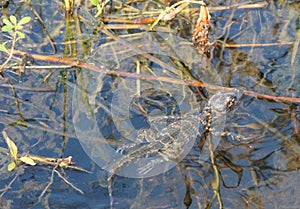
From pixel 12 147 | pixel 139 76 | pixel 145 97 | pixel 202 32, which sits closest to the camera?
pixel 12 147

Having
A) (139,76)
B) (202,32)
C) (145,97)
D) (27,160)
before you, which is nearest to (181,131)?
(145,97)

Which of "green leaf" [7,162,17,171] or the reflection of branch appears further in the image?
the reflection of branch

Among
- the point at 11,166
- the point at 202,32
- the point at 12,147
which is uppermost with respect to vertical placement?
the point at 202,32

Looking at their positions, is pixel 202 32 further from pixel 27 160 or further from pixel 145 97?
pixel 27 160

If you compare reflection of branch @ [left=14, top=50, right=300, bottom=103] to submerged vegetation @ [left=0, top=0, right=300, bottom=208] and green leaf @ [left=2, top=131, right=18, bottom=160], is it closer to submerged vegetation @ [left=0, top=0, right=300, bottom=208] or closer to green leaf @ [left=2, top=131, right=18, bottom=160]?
submerged vegetation @ [left=0, top=0, right=300, bottom=208]

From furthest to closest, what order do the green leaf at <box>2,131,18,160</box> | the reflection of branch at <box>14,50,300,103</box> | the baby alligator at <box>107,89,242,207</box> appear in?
the reflection of branch at <box>14,50,300,103</box>
the baby alligator at <box>107,89,242,207</box>
the green leaf at <box>2,131,18,160</box>

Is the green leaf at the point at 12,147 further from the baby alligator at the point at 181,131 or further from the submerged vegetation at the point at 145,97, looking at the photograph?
the baby alligator at the point at 181,131

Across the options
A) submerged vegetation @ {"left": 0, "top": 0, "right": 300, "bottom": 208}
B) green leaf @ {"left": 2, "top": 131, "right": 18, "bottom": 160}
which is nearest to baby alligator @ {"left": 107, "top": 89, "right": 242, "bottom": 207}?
submerged vegetation @ {"left": 0, "top": 0, "right": 300, "bottom": 208}

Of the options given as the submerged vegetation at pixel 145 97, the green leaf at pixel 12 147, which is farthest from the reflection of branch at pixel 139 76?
the green leaf at pixel 12 147

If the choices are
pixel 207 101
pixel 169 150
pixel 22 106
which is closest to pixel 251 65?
pixel 207 101

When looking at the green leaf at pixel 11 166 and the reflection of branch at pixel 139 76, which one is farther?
the reflection of branch at pixel 139 76
